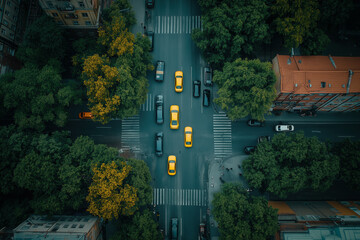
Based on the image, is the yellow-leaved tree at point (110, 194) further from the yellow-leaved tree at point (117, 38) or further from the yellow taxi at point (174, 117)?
the yellow-leaved tree at point (117, 38)

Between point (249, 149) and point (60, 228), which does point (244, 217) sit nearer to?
point (249, 149)

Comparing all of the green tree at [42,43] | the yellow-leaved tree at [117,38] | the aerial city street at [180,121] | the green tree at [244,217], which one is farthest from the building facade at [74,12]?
the green tree at [244,217]

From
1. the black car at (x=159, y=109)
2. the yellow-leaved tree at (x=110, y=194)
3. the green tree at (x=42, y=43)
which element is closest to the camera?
the yellow-leaved tree at (x=110, y=194)

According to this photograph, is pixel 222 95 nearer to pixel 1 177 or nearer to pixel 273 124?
pixel 273 124

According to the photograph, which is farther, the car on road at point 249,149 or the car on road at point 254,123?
the car on road at point 254,123

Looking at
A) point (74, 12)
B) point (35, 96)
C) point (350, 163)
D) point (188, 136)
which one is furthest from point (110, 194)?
point (350, 163)

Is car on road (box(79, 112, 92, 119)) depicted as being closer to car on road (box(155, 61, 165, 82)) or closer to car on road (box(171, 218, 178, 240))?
car on road (box(155, 61, 165, 82))
